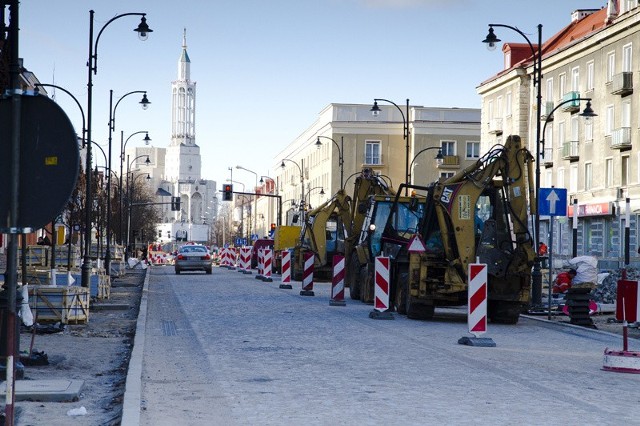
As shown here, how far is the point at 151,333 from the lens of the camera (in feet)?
60.0

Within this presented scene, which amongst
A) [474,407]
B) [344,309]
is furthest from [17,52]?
[344,309]

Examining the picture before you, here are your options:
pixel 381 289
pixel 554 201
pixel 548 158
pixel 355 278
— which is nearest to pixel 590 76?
pixel 548 158

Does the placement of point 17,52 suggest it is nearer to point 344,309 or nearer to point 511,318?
point 511,318

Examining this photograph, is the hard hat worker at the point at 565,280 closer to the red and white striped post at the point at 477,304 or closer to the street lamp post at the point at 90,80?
the red and white striped post at the point at 477,304

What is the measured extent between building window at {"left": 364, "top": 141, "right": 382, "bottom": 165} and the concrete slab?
94775 mm

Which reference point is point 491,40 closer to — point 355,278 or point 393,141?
point 355,278

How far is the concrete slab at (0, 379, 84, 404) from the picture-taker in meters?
10.2

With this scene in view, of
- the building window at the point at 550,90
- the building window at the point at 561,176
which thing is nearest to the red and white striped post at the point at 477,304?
the building window at the point at 561,176

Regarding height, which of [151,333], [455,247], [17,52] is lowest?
[151,333]

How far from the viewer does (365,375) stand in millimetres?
12367

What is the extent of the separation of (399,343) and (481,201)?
6.60m

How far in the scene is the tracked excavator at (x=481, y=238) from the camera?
21531 mm

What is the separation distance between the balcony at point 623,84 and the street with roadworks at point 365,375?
120 ft

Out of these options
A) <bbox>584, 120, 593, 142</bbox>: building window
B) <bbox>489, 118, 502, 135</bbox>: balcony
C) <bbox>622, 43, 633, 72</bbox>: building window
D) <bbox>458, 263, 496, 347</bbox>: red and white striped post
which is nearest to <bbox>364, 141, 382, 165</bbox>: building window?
<bbox>489, 118, 502, 135</bbox>: balcony
